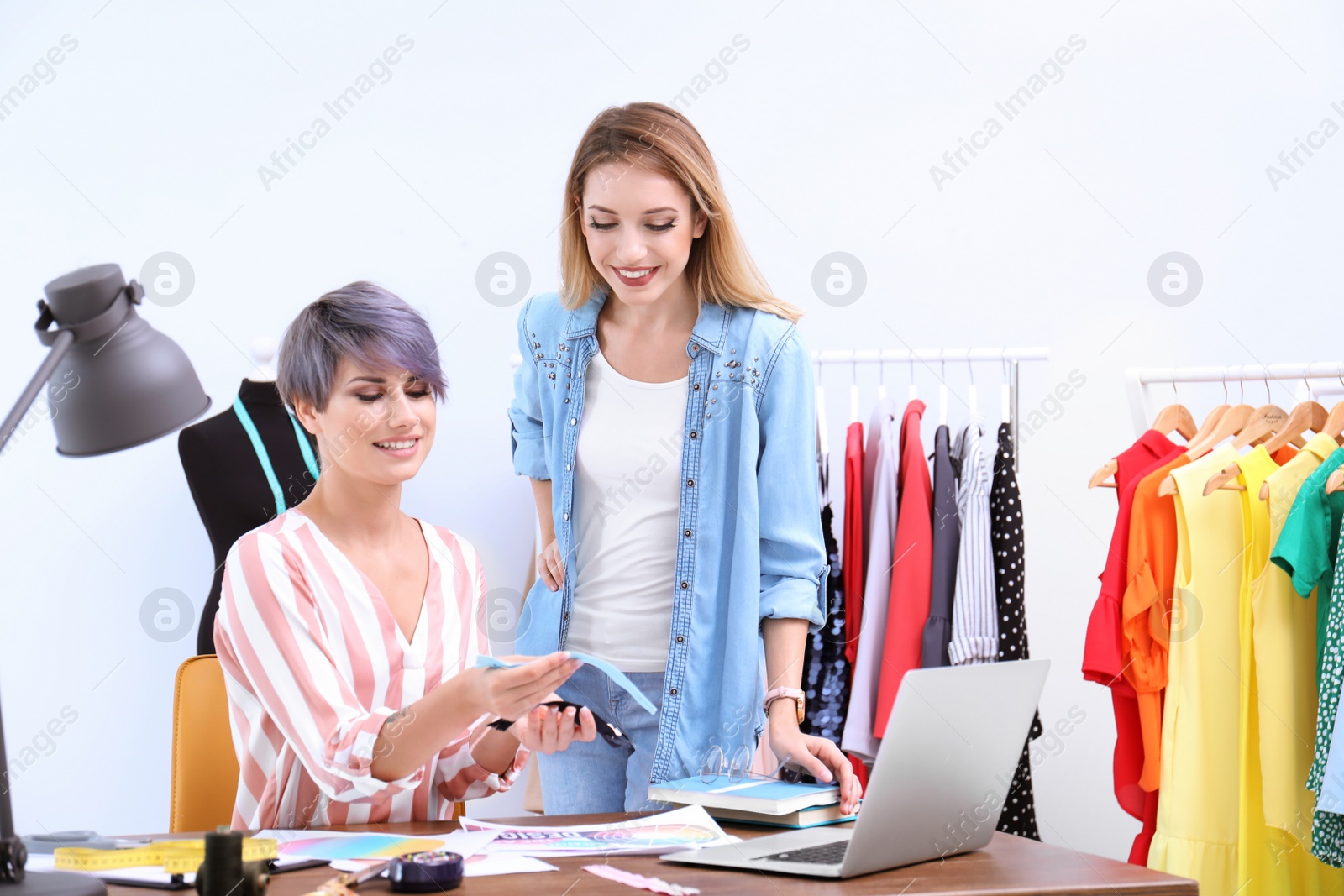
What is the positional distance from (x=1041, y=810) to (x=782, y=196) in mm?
1791

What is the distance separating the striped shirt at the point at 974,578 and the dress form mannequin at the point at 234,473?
53.5 inches

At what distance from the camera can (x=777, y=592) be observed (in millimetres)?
1589

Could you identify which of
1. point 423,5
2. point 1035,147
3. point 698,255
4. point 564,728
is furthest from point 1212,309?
point 564,728

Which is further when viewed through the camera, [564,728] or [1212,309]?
[1212,309]

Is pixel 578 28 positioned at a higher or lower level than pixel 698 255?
higher

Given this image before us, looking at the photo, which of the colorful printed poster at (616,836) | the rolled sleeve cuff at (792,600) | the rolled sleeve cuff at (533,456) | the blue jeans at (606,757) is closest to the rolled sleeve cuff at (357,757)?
the colorful printed poster at (616,836)

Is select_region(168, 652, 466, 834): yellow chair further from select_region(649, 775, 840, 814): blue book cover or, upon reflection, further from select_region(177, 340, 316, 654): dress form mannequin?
select_region(177, 340, 316, 654): dress form mannequin

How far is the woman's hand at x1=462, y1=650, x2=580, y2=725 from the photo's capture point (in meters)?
1.13

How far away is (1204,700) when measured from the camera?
86.0 inches

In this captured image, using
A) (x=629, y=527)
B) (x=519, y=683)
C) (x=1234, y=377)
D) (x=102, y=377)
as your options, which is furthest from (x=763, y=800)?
(x=1234, y=377)

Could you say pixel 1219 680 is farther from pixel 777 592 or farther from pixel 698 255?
pixel 698 255

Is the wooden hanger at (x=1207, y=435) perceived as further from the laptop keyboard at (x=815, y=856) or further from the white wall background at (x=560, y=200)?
the laptop keyboard at (x=815, y=856)

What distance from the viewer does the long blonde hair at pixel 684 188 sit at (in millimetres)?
1583

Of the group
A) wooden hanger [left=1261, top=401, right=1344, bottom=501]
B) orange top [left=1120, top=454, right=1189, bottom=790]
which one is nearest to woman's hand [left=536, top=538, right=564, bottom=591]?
orange top [left=1120, top=454, right=1189, bottom=790]
